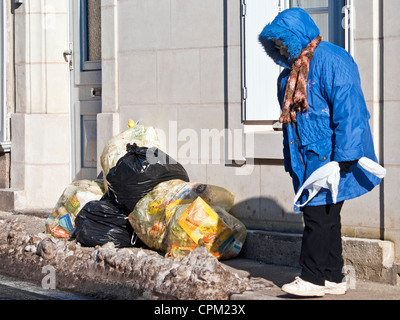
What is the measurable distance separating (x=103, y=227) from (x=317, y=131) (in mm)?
2711

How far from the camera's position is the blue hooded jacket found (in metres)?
4.64

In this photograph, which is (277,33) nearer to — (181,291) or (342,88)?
(342,88)

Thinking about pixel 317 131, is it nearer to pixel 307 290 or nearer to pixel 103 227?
pixel 307 290

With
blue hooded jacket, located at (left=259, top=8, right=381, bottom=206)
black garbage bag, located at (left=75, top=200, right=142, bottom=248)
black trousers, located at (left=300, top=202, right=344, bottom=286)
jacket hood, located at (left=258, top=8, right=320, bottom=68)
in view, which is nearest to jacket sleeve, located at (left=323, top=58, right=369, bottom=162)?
blue hooded jacket, located at (left=259, top=8, right=381, bottom=206)

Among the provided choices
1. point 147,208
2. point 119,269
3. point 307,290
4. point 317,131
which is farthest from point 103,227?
point 317,131

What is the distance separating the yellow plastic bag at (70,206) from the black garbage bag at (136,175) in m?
0.66

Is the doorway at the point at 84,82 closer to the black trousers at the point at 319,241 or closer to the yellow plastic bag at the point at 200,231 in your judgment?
the yellow plastic bag at the point at 200,231

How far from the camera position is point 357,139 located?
15.2ft

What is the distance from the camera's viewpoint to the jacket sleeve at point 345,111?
4.62 m

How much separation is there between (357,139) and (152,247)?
2.55 meters

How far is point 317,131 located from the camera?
482cm

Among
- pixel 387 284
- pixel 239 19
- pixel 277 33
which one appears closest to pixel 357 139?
pixel 277 33

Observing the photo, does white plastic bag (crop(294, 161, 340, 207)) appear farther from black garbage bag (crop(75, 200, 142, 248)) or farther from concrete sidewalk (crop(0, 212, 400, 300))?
black garbage bag (crop(75, 200, 142, 248))
